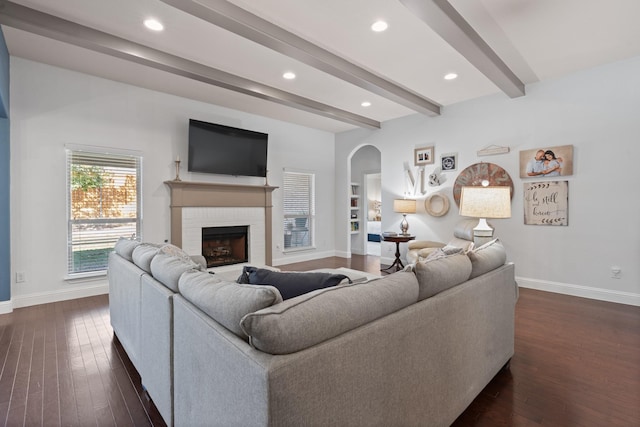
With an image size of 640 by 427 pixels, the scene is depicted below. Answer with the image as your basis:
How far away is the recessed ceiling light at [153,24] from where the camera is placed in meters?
2.75

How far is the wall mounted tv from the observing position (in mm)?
4793

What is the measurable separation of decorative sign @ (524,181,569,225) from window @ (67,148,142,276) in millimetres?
5468

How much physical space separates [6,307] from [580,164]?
273 inches

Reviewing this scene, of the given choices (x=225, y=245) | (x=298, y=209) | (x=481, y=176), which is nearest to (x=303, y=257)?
(x=298, y=209)

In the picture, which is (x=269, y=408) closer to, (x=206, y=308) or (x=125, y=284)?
(x=206, y=308)

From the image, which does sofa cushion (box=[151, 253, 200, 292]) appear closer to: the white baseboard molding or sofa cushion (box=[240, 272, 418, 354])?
sofa cushion (box=[240, 272, 418, 354])

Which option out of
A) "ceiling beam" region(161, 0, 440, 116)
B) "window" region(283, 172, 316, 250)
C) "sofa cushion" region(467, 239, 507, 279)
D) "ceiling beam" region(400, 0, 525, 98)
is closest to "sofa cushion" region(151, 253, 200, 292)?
"sofa cushion" region(467, 239, 507, 279)

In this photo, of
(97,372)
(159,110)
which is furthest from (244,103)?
(97,372)

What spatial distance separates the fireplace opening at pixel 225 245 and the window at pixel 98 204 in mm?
1069

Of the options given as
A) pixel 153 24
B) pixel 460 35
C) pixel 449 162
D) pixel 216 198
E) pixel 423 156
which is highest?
pixel 153 24

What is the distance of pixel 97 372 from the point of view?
7.23 ft

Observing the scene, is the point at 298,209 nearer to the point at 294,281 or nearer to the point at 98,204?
the point at 98,204

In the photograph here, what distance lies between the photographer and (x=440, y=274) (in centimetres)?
156

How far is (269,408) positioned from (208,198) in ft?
14.9
